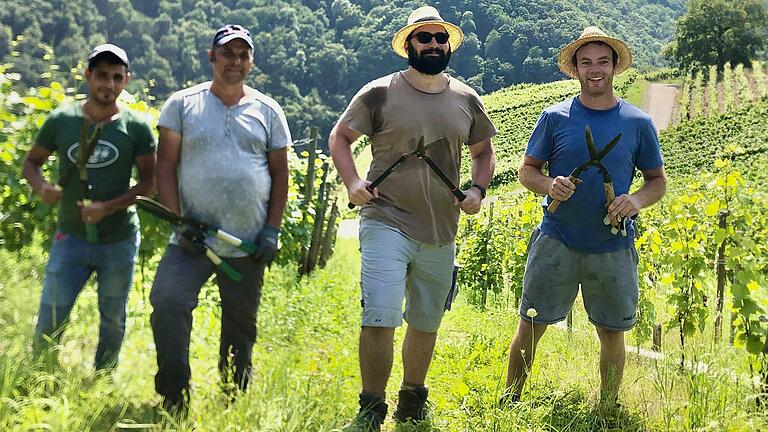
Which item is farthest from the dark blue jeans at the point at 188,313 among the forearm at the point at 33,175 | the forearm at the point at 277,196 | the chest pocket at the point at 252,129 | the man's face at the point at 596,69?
the man's face at the point at 596,69

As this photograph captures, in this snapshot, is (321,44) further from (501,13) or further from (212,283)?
(212,283)

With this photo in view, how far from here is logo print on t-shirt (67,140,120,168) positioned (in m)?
3.19

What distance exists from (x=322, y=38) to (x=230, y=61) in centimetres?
10441

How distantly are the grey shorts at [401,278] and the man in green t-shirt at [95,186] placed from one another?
1.13m

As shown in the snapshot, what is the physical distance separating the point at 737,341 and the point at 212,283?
4172 mm

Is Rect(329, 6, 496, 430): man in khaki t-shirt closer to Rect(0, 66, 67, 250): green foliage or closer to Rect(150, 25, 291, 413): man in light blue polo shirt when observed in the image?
Rect(150, 25, 291, 413): man in light blue polo shirt

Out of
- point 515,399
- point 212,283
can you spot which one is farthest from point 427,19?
point 212,283

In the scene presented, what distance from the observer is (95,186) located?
324 cm

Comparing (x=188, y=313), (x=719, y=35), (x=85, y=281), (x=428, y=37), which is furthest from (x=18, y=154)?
(x=719, y=35)

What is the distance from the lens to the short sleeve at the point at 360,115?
3506mm

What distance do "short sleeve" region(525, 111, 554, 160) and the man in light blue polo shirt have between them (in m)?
1.34

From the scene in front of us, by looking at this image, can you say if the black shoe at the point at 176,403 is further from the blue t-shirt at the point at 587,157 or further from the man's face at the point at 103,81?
the blue t-shirt at the point at 587,157

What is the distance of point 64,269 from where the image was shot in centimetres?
323

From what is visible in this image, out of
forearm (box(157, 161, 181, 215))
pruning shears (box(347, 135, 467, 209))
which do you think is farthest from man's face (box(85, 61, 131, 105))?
pruning shears (box(347, 135, 467, 209))
